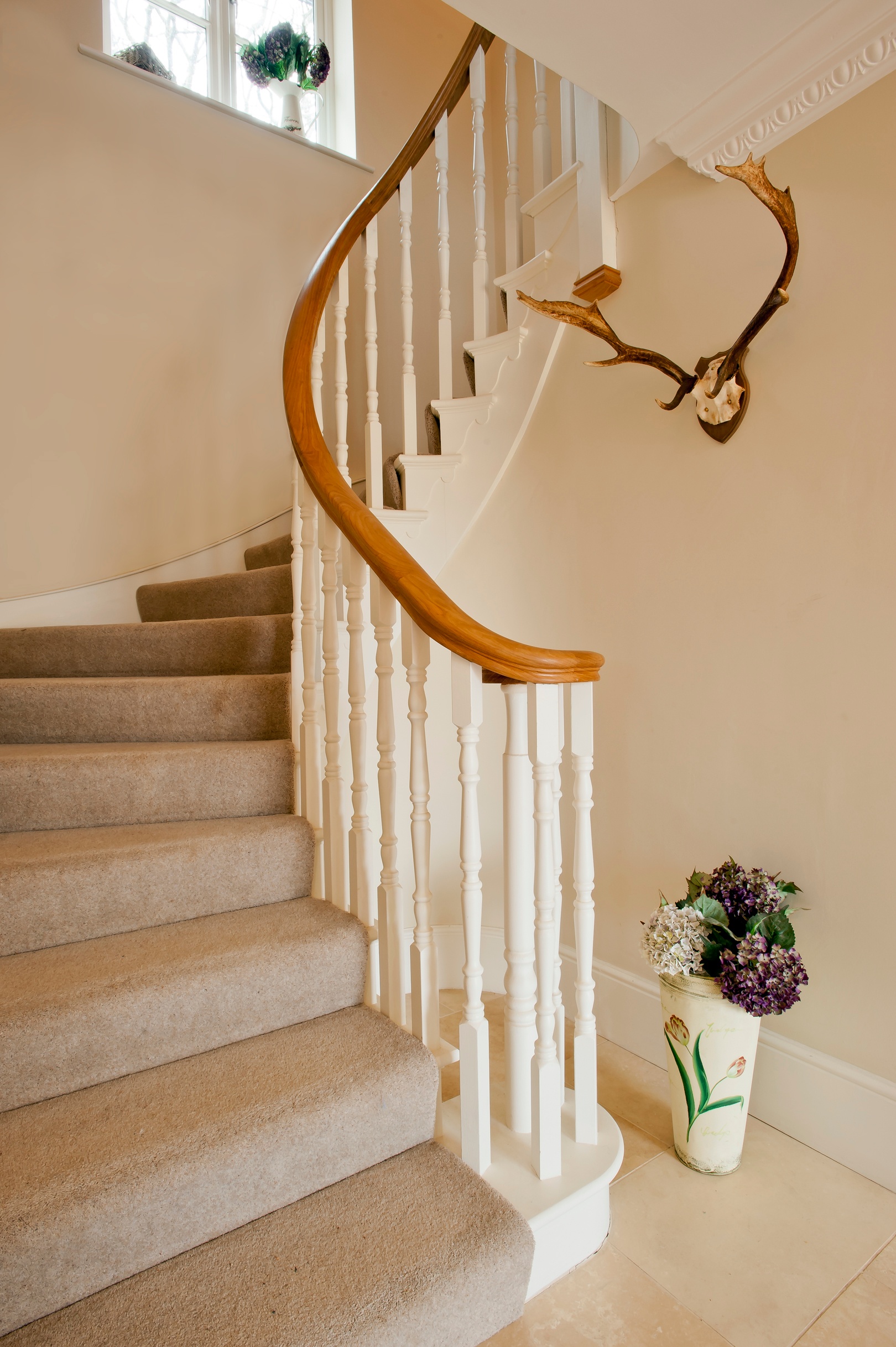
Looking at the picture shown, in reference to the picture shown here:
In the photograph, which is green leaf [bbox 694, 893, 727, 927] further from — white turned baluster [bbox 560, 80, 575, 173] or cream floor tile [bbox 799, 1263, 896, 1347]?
white turned baluster [bbox 560, 80, 575, 173]

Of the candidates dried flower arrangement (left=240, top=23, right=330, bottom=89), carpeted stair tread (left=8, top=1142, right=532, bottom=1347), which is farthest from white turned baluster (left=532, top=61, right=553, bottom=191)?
carpeted stair tread (left=8, top=1142, right=532, bottom=1347)

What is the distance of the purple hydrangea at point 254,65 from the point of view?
3.08m

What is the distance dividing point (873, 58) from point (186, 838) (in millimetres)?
2019

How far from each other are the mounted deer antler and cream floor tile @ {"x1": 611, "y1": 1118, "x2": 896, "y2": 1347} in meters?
1.60

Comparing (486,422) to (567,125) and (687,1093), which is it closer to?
(567,125)

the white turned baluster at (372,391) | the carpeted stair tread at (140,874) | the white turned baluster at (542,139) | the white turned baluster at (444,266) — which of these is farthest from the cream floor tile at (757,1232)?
the white turned baluster at (542,139)

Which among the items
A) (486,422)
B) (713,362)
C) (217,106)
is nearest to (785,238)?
(713,362)

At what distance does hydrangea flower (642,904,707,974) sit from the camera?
1.48 metres

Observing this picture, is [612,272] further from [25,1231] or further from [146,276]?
[25,1231]

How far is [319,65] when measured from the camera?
3.19 metres

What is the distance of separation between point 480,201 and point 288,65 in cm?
156

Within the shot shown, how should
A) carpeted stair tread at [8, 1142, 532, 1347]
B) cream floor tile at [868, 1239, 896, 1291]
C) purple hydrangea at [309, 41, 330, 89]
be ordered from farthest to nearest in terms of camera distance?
purple hydrangea at [309, 41, 330, 89] → cream floor tile at [868, 1239, 896, 1291] → carpeted stair tread at [8, 1142, 532, 1347]

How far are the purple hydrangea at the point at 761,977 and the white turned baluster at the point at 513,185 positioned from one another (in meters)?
2.11

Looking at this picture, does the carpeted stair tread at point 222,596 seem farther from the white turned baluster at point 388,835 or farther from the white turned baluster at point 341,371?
the white turned baluster at point 388,835
